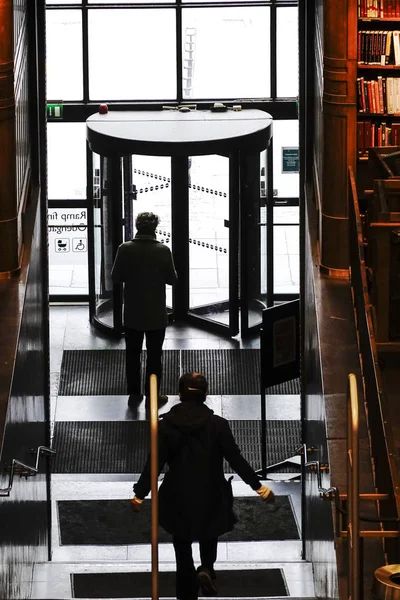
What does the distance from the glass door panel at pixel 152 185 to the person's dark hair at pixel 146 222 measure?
324 centimetres

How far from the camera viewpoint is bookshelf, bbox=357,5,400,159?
982 cm

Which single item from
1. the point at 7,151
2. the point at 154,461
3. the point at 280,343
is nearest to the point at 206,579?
the point at 154,461

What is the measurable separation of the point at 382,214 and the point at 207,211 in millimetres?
7253

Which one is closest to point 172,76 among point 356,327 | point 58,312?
point 58,312

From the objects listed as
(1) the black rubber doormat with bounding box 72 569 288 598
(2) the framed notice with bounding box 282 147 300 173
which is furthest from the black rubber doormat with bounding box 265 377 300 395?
(1) the black rubber doormat with bounding box 72 569 288 598

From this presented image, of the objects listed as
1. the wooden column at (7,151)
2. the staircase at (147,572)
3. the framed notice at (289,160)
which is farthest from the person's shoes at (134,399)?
the wooden column at (7,151)

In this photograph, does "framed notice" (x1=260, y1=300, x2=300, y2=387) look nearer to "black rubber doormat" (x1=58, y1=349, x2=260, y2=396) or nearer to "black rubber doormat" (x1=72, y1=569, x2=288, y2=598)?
"black rubber doormat" (x1=72, y1=569, x2=288, y2=598)

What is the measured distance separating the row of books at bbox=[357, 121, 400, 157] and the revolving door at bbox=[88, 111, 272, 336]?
13.7 ft

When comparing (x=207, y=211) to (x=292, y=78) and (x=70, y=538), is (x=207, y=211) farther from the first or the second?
(x=70, y=538)

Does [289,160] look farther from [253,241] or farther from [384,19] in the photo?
[384,19]

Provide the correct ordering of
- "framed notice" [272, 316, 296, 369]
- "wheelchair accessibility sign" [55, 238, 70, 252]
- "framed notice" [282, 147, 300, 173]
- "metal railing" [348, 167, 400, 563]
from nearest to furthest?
"metal railing" [348, 167, 400, 563] < "framed notice" [272, 316, 296, 369] < "framed notice" [282, 147, 300, 173] < "wheelchair accessibility sign" [55, 238, 70, 252]

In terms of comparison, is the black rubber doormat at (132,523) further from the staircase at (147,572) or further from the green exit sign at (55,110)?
the green exit sign at (55,110)

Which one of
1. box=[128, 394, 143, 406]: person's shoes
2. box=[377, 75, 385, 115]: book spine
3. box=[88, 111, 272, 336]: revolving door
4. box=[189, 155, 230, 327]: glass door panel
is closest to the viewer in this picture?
box=[377, 75, 385, 115]: book spine

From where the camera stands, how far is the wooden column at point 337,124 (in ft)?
28.5
